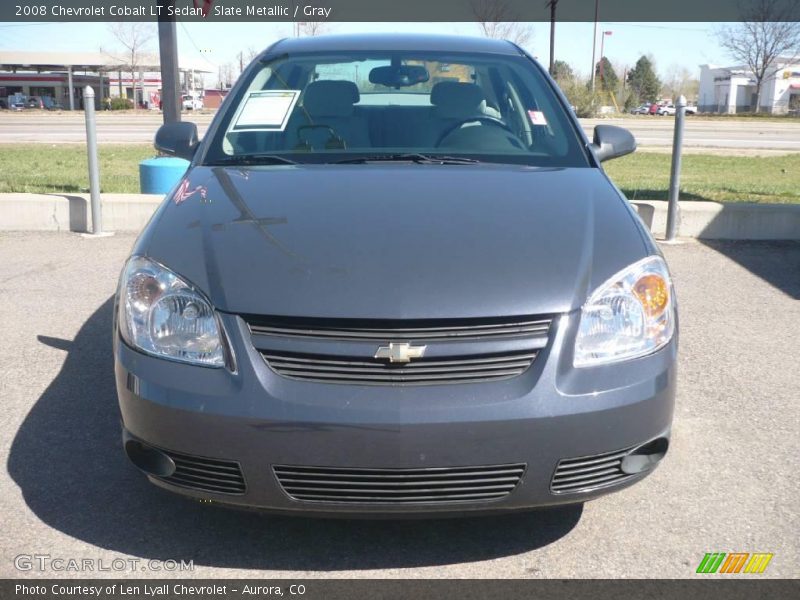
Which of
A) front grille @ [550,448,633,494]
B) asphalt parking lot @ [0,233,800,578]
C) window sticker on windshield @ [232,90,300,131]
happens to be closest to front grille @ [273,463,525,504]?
front grille @ [550,448,633,494]

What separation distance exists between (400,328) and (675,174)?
5682 mm

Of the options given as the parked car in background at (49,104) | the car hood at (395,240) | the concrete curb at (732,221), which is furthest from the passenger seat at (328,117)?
the parked car in background at (49,104)

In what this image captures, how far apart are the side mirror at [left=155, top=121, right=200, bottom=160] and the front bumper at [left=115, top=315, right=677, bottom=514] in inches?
72.2

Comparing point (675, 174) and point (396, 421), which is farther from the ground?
point (675, 174)

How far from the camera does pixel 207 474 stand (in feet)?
8.11

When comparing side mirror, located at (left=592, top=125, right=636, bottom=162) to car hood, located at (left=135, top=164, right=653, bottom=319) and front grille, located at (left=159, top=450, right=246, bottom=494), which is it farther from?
front grille, located at (left=159, top=450, right=246, bottom=494)

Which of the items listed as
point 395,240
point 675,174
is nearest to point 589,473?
point 395,240

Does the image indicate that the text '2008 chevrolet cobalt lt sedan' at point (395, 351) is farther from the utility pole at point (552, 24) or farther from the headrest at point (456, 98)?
the utility pole at point (552, 24)

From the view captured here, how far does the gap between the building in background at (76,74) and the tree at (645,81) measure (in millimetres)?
44062

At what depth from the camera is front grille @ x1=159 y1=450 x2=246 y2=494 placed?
2.43 metres

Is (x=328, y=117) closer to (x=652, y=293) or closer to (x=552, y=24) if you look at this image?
(x=652, y=293)

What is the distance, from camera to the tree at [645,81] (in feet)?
294

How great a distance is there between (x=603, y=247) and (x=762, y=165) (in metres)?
13.7
